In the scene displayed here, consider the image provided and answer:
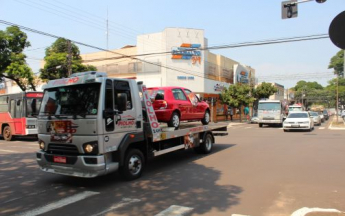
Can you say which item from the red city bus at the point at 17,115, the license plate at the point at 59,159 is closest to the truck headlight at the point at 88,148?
the license plate at the point at 59,159

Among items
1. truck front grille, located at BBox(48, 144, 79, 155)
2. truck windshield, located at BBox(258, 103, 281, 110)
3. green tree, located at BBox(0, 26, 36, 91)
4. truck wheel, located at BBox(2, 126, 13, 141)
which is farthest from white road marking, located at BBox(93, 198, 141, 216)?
truck windshield, located at BBox(258, 103, 281, 110)

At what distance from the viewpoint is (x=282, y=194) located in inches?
232

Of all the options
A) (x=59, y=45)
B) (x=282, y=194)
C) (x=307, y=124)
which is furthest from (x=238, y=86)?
(x=282, y=194)

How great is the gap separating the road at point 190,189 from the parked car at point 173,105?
1415 millimetres

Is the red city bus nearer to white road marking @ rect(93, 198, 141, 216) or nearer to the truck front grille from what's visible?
the truck front grille

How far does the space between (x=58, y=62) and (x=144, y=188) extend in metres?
22.2

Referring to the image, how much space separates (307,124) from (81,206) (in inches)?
771

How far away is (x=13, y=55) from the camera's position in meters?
23.1

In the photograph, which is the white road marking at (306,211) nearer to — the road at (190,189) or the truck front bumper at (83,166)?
the road at (190,189)

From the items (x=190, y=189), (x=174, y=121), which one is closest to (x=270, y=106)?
(x=174, y=121)

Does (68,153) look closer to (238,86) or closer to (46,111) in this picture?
(46,111)

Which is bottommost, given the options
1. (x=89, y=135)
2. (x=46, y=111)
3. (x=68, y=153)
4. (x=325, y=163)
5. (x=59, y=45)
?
(x=325, y=163)

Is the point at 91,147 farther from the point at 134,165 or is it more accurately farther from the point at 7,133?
the point at 7,133

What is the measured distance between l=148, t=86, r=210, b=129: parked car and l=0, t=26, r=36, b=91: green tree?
17362 millimetres
